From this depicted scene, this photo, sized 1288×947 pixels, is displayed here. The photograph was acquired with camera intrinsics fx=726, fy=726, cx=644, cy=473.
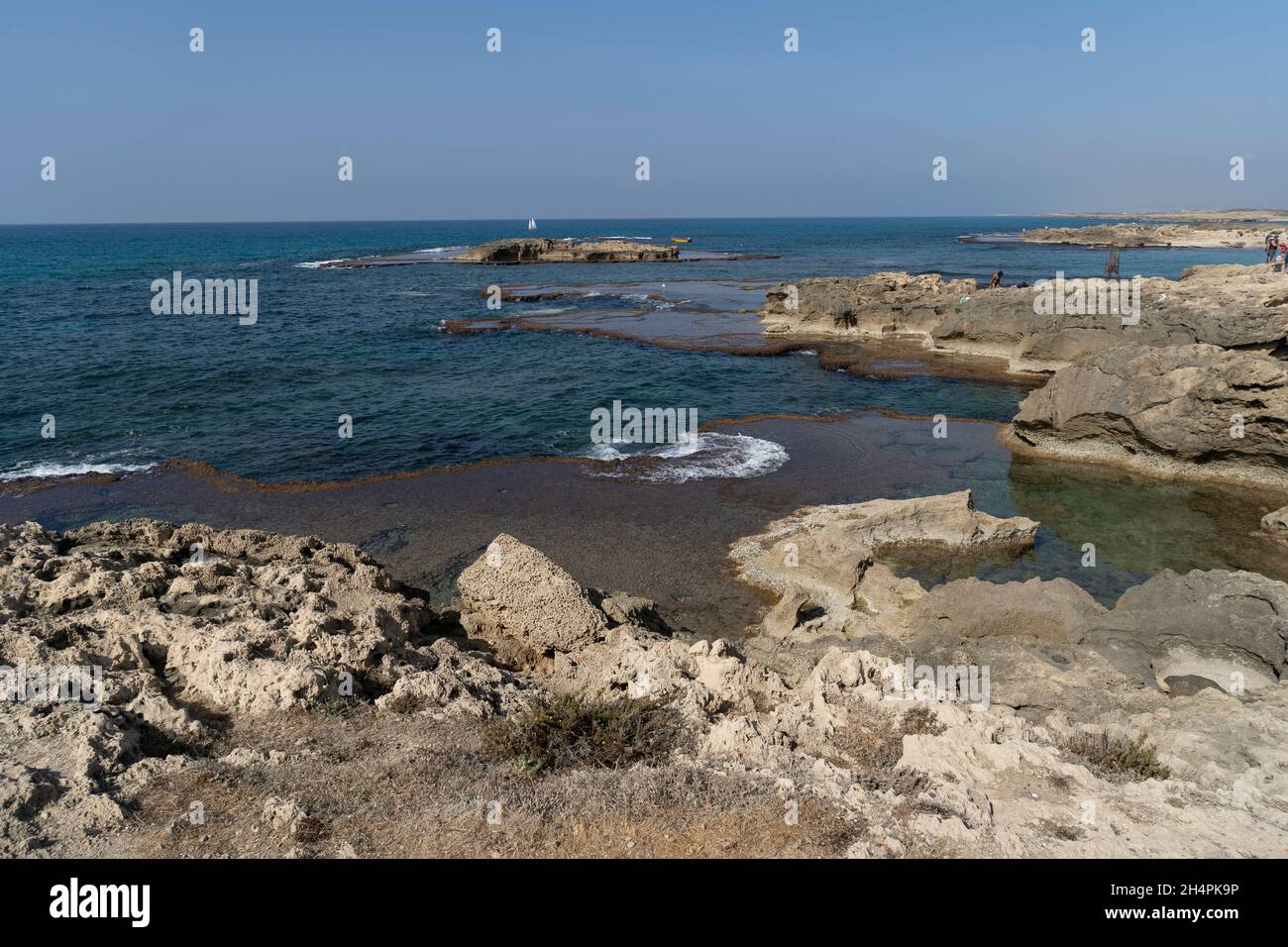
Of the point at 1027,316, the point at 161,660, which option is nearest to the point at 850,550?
the point at 161,660

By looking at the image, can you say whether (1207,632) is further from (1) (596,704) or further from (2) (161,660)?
(2) (161,660)

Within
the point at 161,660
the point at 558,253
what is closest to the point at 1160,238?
the point at 558,253

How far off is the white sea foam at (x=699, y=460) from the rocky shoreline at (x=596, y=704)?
10422mm

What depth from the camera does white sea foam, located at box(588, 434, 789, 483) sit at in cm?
2225

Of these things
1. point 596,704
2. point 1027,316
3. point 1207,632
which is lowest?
point 1207,632

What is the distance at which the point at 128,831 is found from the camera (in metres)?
5.31

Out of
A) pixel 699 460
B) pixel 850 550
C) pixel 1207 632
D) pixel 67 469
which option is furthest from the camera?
pixel 699 460

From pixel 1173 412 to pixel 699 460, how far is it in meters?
13.6

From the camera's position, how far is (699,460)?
78.0ft

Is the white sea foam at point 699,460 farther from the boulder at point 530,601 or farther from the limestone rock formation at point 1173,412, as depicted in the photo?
the boulder at point 530,601

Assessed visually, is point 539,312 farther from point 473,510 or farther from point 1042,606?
point 1042,606

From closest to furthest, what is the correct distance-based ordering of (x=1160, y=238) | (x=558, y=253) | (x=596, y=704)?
1. (x=596, y=704)
2. (x=558, y=253)
3. (x=1160, y=238)

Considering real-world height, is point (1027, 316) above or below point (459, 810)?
above

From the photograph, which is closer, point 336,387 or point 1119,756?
point 1119,756
